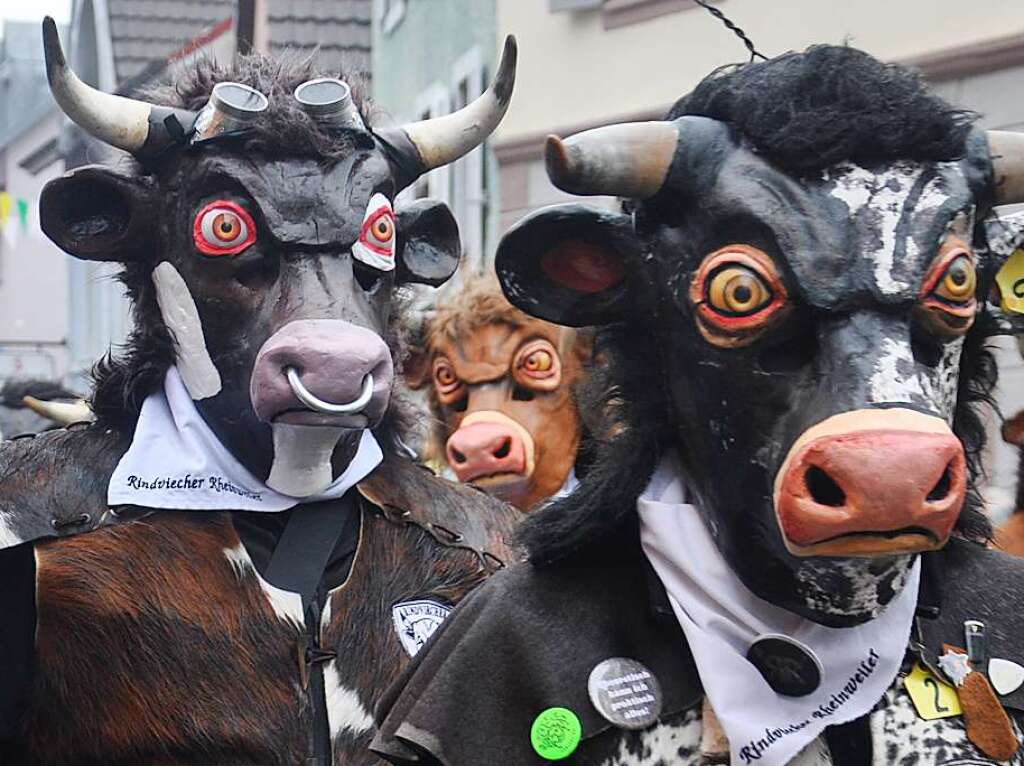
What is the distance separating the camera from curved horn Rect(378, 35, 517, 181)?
437 centimetres

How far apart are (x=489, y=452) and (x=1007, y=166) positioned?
315cm

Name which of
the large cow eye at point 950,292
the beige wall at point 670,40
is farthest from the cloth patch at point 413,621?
the beige wall at point 670,40

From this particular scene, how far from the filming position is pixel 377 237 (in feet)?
13.5

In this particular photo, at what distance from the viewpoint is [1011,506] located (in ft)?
17.6

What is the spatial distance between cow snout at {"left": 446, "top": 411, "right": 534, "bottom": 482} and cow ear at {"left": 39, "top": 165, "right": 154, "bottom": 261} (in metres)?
1.64

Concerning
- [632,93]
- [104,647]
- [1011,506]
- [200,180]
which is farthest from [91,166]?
[632,93]

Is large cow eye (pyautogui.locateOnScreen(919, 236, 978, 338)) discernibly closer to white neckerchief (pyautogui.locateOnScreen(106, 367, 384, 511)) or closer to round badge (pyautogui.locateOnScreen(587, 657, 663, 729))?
round badge (pyautogui.locateOnScreen(587, 657, 663, 729))

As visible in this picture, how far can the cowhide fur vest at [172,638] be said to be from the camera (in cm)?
381

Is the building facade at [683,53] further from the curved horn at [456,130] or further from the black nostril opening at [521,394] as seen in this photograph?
the curved horn at [456,130]

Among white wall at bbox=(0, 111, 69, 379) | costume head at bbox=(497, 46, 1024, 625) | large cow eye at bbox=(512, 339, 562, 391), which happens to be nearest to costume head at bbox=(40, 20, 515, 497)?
costume head at bbox=(497, 46, 1024, 625)

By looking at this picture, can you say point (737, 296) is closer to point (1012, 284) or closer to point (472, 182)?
point (1012, 284)

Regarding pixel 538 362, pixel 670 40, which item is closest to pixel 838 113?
pixel 538 362

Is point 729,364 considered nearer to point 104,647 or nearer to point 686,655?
point 686,655

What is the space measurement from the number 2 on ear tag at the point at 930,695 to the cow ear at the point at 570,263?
2.34ft
